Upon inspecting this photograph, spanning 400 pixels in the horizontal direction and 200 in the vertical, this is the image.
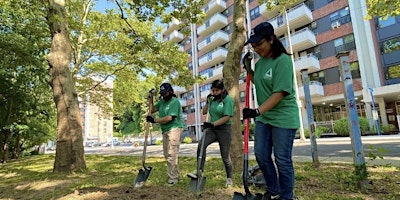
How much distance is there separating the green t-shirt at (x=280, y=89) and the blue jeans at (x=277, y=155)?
8 centimetres

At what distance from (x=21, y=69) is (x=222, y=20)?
27.0 meters

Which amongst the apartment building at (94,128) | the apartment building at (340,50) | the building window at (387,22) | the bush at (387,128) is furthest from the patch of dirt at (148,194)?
the apartment building at (94,128)

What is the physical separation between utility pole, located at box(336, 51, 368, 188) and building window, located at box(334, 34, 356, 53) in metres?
22.2

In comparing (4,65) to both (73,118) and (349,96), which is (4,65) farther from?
(349,96)

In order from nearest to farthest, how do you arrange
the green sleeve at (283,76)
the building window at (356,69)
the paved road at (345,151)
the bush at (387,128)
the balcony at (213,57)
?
the green sleeve at (283,76)
the paved road at (345,151)
the bush at (387,128)
the building window at (356,69)
the balcony at (213,57)

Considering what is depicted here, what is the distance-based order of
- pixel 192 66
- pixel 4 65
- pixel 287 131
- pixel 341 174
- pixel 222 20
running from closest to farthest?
pixel 287 131
pixel 341 174
pixel 4 65
pixel 222 20
pixel 192 66

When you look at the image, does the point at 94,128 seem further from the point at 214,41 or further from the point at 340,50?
the point at 340,50

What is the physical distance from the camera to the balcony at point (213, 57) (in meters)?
35.8

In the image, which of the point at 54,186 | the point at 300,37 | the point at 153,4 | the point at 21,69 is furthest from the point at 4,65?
the point at 300,37

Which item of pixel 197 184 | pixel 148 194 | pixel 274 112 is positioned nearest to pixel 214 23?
pixel 197 184

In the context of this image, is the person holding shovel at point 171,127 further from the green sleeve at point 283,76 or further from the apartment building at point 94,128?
the apartment building at point 94,128

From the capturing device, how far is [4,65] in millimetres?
13742

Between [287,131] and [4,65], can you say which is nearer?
[287,131]

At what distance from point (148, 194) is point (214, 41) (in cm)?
3414
